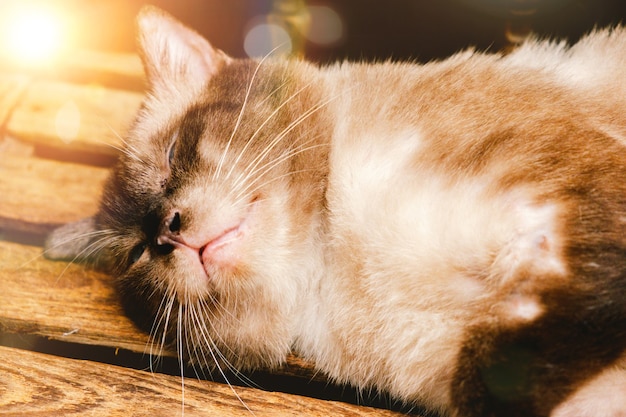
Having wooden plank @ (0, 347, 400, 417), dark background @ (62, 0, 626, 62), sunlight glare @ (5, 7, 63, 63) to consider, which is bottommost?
wooden plank @ (0, 347, 400, 417)

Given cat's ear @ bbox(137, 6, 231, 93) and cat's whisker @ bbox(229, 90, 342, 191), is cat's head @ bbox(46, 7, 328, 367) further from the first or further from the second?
cat's ear @ bbox(137, 6, 231, 93)

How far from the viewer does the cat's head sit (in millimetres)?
1416

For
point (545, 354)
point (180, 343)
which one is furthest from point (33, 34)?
point (545, 354)

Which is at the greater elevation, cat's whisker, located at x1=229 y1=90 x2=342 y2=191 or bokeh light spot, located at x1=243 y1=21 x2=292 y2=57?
bokeh light spot, located at x1=243 y1=21 x2=292 y2=57

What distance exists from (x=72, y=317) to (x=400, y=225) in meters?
1.12

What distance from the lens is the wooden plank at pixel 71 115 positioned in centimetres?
270

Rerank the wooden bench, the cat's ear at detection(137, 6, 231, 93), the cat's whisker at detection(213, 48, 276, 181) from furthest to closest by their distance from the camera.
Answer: the cat's ear at detection(137, 6, 231, 93)
the cat's whisker at detection(213, 48, 276, 181)
the wooden bench

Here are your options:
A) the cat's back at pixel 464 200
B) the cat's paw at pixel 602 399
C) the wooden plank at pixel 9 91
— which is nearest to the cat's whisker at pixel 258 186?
the cat's back at pixel 464 200

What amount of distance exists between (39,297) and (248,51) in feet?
7.03

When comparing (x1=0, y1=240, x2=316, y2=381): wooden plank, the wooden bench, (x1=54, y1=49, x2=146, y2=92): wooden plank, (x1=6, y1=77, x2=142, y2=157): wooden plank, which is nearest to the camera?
the wooden bench

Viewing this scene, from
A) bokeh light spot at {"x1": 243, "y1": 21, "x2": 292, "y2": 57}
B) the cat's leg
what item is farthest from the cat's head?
bokeh light spot at {"x1": 243, "y1": 21, "x2": 292, "y2": 57}

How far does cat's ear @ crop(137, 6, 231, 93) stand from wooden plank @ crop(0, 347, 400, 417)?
101cm

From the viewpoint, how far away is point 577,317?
41.6 inches

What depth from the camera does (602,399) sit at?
4.16ft
